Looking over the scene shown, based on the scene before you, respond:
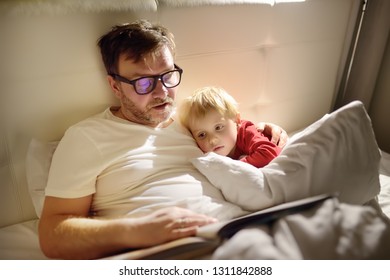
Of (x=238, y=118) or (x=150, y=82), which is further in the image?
(x=238, y=118)

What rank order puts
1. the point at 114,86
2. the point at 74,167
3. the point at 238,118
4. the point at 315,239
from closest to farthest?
the point at 315,239
the point at 74,167
the point at 114,86
the point at 238,118

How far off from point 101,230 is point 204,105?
432mm

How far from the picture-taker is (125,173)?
89 cm

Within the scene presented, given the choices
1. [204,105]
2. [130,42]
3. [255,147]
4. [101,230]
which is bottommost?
[101,230]

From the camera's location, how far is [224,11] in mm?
1102

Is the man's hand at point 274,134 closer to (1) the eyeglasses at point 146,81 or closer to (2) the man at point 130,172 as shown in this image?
(2) the man at point 130,172

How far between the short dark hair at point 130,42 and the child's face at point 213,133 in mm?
236

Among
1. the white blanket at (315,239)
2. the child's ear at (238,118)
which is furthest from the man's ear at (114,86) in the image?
the white blanket at (315,239)

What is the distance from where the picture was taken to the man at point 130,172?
786mm

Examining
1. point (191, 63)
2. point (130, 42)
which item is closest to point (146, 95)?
point (130, 42)

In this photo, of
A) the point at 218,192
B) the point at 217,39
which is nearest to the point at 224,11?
the point at 217,39

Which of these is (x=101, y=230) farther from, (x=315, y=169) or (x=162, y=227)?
(x=315, y=169)
